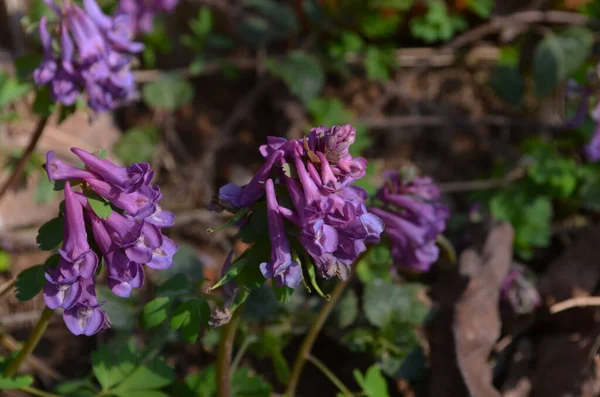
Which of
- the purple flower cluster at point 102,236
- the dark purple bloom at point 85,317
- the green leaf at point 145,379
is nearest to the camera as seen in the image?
the purple flower cluster at point 102,236

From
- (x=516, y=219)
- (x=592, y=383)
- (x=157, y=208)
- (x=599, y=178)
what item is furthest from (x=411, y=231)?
(x=599, y=178)

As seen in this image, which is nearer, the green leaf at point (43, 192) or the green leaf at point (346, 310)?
the green leaf at point (346, 310)

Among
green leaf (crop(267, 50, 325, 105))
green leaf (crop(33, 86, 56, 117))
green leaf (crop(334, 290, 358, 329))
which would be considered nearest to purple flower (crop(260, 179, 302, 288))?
green leaf (crop(334, 290, 358, 329))

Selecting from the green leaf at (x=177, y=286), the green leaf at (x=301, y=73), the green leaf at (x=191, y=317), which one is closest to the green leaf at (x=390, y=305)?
the green leaf at (x=177, y=286)

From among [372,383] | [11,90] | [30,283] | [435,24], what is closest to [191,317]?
[30,283]

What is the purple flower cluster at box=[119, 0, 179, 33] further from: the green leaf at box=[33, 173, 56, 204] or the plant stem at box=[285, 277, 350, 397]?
the plant stem at box=[285, 277, 350, 397]

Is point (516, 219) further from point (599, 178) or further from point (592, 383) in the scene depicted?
→ point (592, 383)

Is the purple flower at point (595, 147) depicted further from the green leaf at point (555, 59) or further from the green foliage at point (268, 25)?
the green foliage at point (268, 25)
